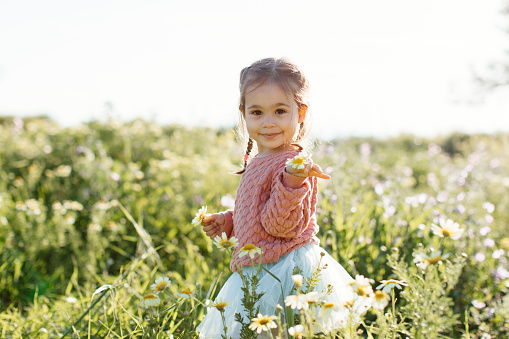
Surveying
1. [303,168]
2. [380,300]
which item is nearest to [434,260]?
[380,300]

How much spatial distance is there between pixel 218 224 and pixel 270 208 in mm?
472

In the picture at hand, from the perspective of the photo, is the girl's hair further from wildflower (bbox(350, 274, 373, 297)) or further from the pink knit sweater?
wildflower (bbox(350, 274, 373, 297))

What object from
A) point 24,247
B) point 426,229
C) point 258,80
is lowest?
point 24,247

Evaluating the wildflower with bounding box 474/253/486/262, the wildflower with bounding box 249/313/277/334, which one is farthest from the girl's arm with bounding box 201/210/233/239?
the wildflower with bounding box 474/253/486/262

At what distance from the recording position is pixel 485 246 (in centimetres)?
263

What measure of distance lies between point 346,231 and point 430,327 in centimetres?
125

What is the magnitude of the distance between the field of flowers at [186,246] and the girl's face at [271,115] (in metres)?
0.47

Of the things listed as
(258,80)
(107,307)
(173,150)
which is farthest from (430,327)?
(173,150)

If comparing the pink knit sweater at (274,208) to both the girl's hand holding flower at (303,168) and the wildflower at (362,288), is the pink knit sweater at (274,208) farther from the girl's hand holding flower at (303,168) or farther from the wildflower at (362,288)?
the wildflower at (362,288)

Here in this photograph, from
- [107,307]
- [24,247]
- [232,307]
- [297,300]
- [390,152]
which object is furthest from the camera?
[390,152]

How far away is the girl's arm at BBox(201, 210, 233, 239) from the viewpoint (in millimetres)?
1879

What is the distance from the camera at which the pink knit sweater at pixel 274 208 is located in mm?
1485

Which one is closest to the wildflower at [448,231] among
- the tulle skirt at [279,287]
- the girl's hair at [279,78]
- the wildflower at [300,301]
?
the tulle skirt at [279,287]

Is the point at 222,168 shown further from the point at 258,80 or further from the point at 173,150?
the point at 258,80
